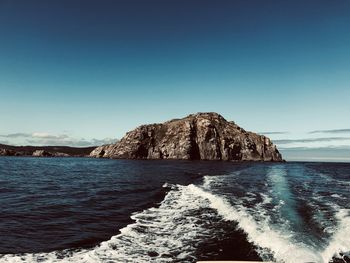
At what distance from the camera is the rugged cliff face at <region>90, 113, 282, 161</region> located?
18238 cm

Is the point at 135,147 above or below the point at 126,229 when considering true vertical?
above

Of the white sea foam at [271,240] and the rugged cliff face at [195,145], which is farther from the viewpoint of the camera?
the rugged cliff face at [195,145]

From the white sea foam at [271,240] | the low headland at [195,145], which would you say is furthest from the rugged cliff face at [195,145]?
the white sea foam at [271,240]

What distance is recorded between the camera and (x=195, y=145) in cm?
18650

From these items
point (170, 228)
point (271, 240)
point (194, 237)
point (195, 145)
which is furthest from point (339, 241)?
point (195, 145)

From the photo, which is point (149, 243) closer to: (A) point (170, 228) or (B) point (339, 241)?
(A) point (170, 228)

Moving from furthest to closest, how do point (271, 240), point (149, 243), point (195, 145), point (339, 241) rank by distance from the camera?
point (195, 145), point (339, 241), point (271, 240), point (149, 243)

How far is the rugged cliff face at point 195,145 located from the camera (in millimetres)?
182375

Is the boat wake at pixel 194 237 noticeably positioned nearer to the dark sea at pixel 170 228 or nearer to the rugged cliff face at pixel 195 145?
the dark sea at pixel 170 228

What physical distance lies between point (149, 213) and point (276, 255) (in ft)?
41.8

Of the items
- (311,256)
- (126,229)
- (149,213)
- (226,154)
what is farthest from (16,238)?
(226,154)

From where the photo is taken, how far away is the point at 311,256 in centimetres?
1495

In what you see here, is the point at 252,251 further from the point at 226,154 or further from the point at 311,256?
the point at 226,154

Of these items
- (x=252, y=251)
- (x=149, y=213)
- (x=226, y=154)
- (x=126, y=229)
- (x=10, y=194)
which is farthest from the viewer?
(x=226, y=154)
